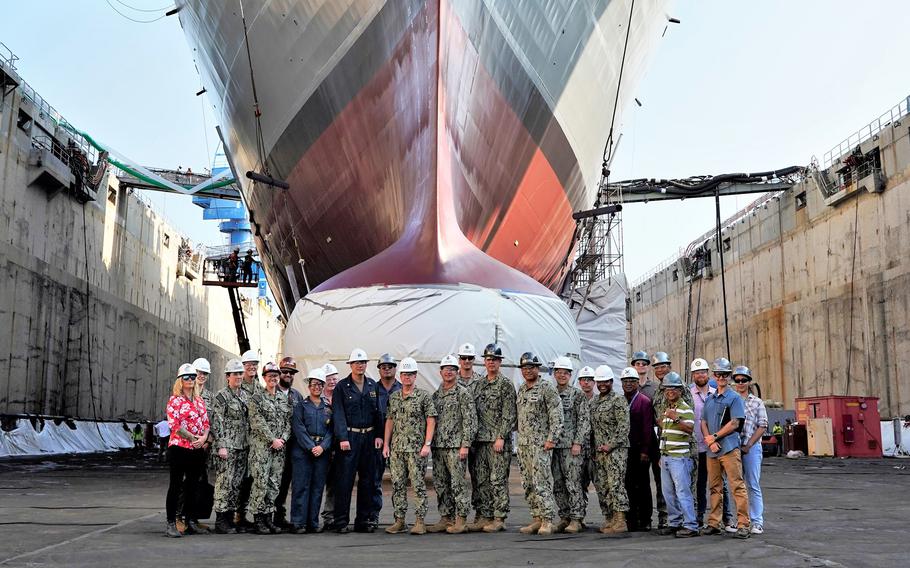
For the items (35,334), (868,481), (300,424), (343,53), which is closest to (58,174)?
(35,334)

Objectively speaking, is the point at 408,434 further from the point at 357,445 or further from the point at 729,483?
the point at 729,483

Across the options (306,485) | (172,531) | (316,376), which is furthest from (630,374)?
(172,531)

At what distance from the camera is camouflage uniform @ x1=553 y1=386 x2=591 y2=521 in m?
7.17

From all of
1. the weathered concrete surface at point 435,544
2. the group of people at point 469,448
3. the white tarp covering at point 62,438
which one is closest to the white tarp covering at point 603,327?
the weathered concrete surface at point 435,544

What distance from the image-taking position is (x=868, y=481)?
1329 centimetres

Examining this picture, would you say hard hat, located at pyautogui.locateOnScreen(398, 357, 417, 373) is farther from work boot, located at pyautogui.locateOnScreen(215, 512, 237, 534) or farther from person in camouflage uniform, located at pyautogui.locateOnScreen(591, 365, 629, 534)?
work boot, located at pyautogui.locateOnScreen(215, 512, 237, 534)

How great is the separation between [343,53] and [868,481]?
34.8 ft

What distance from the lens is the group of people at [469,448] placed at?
686cm

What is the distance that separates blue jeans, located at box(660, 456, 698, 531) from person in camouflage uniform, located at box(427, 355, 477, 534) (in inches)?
63.0

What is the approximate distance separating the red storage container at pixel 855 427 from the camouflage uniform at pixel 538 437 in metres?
17.3

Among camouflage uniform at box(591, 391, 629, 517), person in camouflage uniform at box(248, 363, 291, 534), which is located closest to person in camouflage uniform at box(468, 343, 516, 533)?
camouflage uniform at box(591, 391, 629, 517)

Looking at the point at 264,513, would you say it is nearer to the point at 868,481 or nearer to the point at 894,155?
the point at 868,481

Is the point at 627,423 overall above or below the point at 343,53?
below

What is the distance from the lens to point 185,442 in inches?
266
